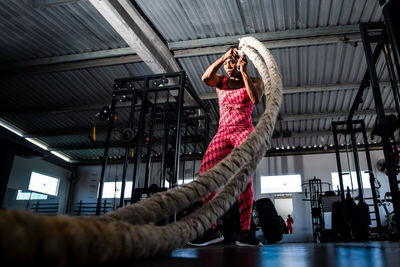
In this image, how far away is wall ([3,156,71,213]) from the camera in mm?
8891

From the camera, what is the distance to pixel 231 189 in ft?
2.19

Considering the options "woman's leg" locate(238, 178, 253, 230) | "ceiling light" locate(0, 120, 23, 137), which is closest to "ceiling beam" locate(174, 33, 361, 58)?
"woman's leg" locate(238, 178, 253, 230)

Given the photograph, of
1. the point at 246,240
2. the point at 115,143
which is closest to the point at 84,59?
the point at 246,240

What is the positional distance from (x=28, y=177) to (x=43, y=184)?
30.9 inches

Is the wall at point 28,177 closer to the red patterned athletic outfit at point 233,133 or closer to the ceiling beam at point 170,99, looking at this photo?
the ceiling beam at point 170,99

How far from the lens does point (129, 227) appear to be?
35 centimetres

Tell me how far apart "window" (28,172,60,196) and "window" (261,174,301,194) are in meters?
7.82

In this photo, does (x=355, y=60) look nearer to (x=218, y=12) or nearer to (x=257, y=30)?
(x=257, y=30)

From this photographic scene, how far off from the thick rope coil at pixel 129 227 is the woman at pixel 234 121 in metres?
1.00

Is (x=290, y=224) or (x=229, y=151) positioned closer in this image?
(x=229, y=151)

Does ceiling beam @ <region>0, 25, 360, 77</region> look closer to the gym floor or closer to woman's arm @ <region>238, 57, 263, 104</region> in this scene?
woman's arm @ <region>238, 57, 263, 104</region>

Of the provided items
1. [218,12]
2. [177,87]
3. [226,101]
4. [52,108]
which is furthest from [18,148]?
[226,101]

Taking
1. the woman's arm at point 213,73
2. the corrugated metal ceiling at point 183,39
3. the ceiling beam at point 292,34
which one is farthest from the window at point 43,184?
the woman's arm at point 213,73

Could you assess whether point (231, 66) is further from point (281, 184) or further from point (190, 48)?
point (281, 184)
